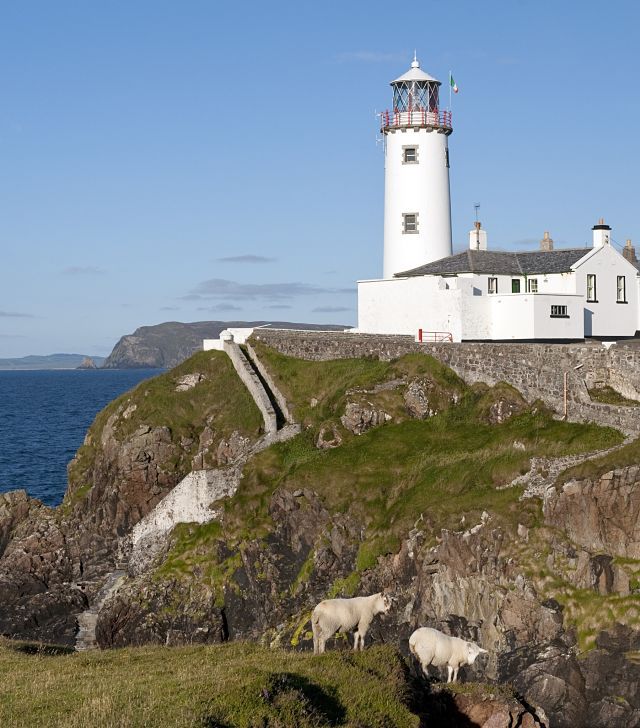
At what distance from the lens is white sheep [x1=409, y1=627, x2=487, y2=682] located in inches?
1171

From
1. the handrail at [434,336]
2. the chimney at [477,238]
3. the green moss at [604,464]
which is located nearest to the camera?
the green moss at [604,464]

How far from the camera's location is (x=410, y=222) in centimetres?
6506

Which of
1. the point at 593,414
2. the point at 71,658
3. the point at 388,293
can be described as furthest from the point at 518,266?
the point at 71,658

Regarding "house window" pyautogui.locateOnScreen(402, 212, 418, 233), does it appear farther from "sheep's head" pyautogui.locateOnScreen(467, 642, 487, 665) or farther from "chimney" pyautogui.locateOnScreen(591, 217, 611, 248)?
"sheep's head" pyautogui.locateOnScreen(467, 642, 487, 665)

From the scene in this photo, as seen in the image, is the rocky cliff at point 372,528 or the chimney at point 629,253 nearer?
the rocky cliff at point 372,528

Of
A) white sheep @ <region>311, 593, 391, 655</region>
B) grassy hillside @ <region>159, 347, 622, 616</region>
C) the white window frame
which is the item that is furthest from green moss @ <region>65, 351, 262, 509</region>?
white sheep @ <region>311, 593, 391, 655</region>

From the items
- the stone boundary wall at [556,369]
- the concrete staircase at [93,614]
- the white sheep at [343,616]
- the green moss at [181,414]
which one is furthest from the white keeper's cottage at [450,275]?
the white sheep at [343,616]

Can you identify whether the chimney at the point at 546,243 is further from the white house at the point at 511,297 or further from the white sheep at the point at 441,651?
the white sheep at the point at 441,651

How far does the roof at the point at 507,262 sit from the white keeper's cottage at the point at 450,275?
0.07m

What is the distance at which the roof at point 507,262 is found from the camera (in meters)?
58.8

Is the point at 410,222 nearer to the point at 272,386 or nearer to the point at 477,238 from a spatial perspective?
the point at 477,238

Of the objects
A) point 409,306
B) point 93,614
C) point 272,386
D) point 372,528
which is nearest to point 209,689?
point 372,528

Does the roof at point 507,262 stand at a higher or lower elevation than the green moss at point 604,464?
higher

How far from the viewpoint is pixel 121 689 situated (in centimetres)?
2111
